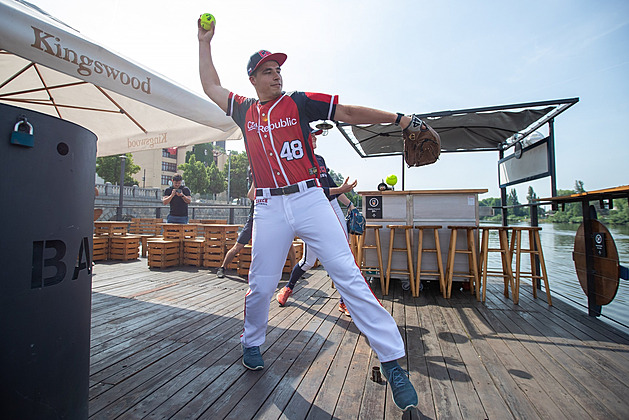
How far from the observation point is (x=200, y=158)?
68312 millimetres

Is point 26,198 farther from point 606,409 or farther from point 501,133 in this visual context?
point 501,133

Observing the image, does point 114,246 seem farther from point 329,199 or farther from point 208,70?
point 208,70

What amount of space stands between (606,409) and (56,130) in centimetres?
292

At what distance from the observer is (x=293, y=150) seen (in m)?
2.08

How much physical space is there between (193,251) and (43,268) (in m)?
5.64

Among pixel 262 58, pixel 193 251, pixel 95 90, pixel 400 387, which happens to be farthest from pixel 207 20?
pixel 193 251

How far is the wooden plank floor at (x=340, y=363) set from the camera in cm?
175

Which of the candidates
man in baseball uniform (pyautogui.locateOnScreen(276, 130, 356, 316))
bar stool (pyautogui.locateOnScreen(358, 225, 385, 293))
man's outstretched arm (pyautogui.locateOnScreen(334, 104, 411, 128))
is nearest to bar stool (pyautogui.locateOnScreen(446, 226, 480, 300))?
bar stool (pyautogui.locateOnScreen(358, 225, 385, 293))

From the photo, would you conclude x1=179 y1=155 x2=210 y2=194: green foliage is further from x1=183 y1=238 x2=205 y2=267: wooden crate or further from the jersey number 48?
the jersey number 48

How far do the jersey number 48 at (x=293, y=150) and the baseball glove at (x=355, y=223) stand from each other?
1390mm

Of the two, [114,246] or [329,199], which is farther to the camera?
[114,246]

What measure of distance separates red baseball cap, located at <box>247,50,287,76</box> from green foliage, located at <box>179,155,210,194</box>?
48.8m

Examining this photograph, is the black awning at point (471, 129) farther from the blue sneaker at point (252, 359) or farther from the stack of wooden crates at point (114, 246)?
the stack of wooden crates at point (114, 246)

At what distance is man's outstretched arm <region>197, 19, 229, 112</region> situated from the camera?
7.86 feet
